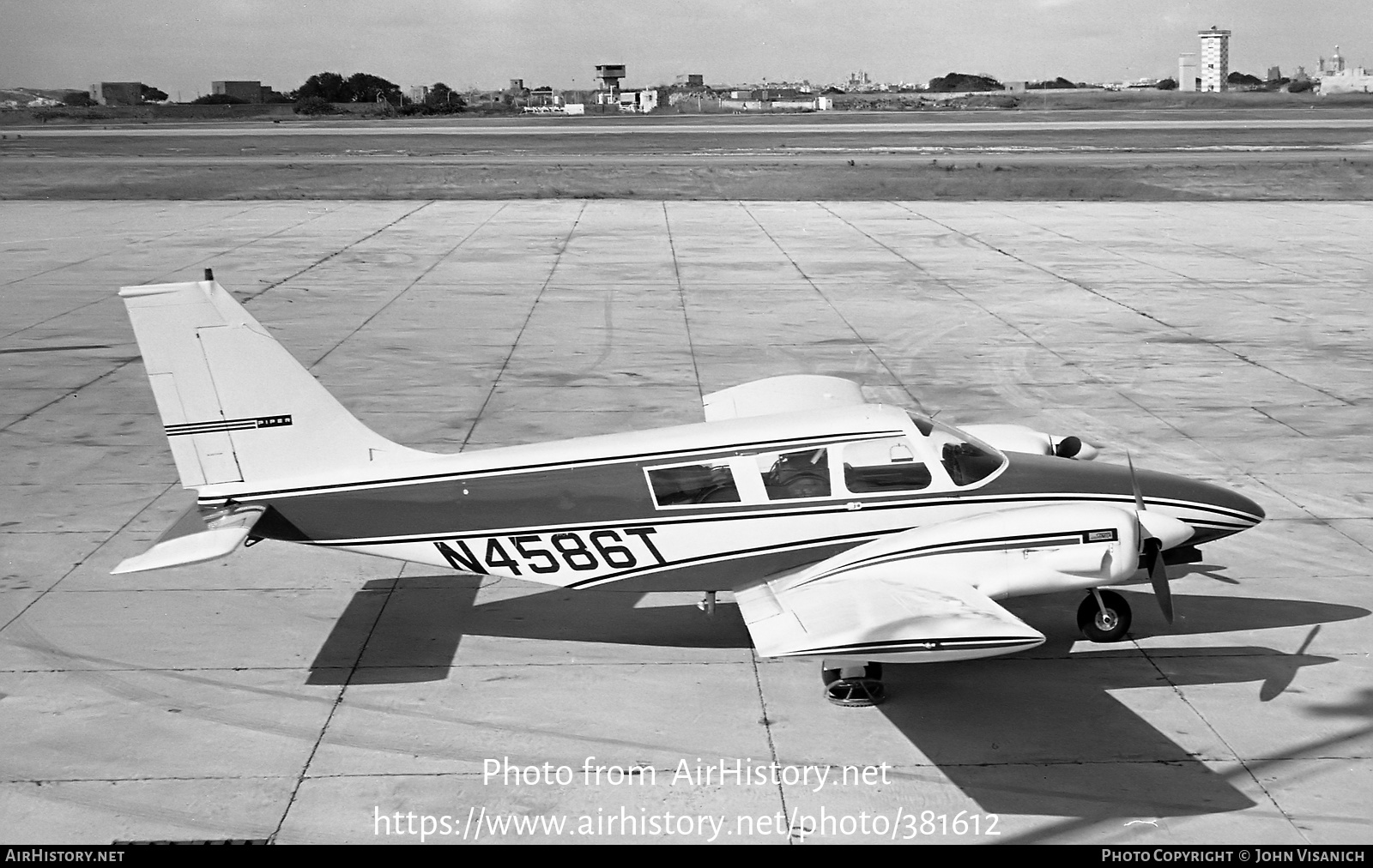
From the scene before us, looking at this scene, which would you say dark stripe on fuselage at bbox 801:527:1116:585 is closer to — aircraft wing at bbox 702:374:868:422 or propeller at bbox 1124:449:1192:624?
propeller at bbox 1124:449:1192:624

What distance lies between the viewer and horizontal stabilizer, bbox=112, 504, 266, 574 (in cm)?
1009

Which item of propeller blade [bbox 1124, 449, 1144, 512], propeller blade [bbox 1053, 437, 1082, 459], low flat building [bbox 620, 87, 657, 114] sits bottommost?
propeller blade [bbox 1053, 437, 1082, 459]

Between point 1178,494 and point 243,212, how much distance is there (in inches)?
1720

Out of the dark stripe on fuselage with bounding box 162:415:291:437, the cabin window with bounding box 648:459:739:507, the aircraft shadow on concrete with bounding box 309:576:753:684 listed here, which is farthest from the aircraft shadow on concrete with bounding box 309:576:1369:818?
the dark stripe on fuselage with bounding box 162:415:291:437

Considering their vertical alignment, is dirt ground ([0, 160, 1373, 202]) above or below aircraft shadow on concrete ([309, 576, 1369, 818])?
above

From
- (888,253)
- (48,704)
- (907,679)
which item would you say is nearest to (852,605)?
(907,679)

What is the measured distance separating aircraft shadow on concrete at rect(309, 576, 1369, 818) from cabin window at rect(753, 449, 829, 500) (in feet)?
5.45

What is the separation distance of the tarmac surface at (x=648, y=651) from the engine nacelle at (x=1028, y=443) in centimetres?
156

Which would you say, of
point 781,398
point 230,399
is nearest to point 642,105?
point 781,398

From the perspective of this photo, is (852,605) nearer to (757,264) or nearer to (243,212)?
(757,264)

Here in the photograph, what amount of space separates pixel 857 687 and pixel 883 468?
2000 millimetres

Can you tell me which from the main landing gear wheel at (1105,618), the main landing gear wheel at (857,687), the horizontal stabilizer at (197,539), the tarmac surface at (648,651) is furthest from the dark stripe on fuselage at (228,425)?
the main landing gear wheel at (1105,618)

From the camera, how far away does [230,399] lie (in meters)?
11.4

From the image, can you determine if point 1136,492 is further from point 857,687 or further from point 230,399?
point 230,399
